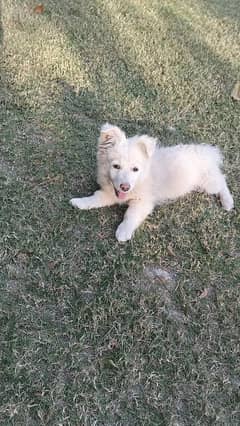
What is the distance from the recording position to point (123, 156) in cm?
358

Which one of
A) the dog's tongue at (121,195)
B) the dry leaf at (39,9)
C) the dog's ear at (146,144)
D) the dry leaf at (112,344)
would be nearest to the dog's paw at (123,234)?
the dog's tongue at (121,195)

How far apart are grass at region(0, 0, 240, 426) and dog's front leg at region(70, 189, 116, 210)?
78 mm

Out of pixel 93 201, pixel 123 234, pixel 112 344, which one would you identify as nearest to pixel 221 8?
pixel 93 201

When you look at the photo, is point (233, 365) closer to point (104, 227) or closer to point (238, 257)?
point (238, 257)

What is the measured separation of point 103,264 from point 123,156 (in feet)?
2.41

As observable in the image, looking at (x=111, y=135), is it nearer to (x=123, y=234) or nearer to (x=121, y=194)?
(x=121, y=194)

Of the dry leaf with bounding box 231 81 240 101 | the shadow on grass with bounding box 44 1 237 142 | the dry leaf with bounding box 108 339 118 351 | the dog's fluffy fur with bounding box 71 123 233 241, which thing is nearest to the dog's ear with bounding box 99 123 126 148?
the dog's fluffy fur with bounding box 71 123 233 241

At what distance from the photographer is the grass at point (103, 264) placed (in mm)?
2879

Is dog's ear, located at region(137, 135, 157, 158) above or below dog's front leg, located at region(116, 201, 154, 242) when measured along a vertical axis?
above

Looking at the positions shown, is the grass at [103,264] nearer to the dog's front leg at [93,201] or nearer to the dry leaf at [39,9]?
the dog's front leg at [93,201]

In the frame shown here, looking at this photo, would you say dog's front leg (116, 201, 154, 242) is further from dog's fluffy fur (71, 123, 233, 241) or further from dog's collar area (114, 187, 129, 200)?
dog's collar area (114, 187, 129, 200)

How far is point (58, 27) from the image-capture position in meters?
6.65

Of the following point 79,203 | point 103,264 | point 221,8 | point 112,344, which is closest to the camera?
point 112,344

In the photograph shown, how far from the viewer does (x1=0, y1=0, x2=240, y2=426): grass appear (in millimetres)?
2879
